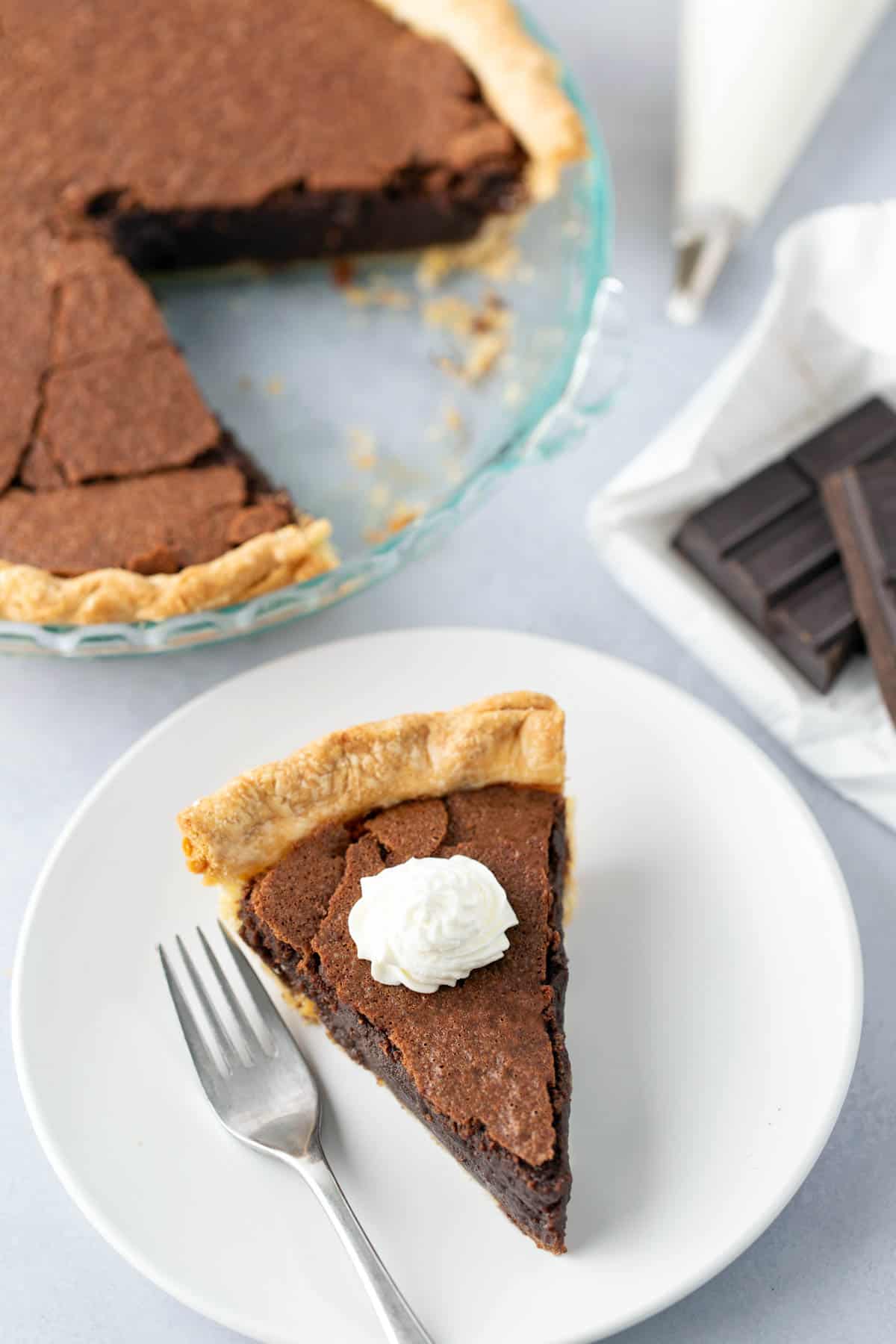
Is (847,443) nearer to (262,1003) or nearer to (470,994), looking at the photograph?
(470,994)

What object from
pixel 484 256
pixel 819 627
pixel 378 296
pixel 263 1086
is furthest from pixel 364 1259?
pixel 484 256

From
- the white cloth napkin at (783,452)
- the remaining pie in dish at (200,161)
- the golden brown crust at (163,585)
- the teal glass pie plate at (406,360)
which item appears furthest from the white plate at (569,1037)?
the remaining pie in dish at (200,161)

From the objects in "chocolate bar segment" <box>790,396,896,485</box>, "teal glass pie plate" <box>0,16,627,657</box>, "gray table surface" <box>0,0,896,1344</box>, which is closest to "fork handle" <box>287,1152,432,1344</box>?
"gray table surface" <box>0,0,896,1344</box>

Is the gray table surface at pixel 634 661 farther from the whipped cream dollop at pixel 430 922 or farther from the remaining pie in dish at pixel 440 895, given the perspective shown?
the whipped cream dollop at pixel 430 922

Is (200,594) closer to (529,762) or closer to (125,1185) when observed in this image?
(529,762)

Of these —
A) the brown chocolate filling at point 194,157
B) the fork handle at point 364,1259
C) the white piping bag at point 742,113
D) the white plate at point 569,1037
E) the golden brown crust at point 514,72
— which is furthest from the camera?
the white piping bag at point 742,113

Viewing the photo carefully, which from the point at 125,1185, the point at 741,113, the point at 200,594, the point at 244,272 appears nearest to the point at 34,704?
the point at 200,594
